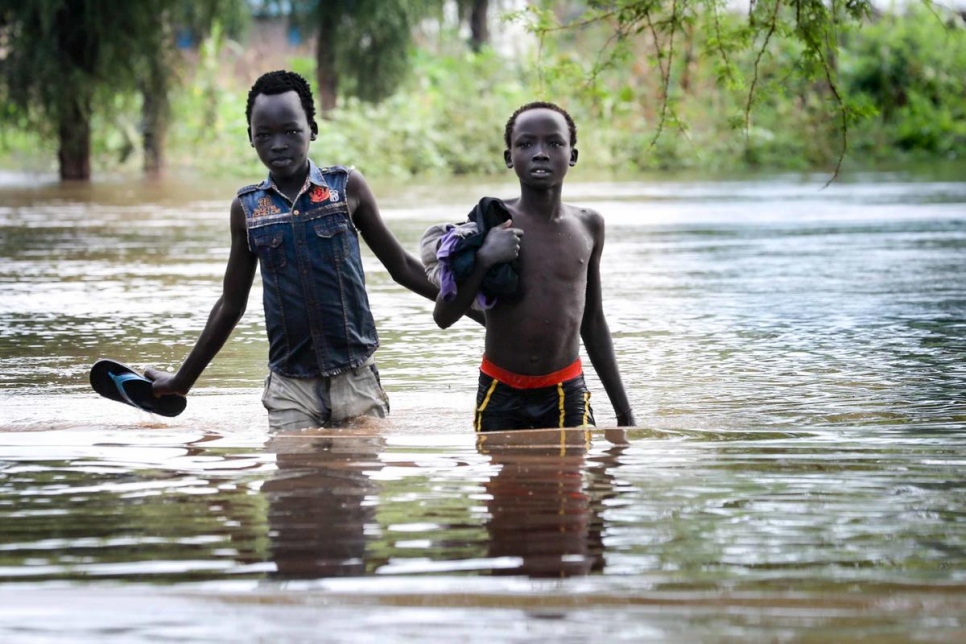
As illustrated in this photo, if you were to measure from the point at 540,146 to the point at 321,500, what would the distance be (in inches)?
52.9

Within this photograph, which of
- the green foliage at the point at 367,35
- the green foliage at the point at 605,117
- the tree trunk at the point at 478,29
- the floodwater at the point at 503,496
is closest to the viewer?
the floodwater at the point at 503,496

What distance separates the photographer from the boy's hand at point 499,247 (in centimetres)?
420

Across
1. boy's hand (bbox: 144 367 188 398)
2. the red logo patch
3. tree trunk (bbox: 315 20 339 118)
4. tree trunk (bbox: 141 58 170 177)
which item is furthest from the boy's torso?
tree trunk (bbox: 315 20 339 118)

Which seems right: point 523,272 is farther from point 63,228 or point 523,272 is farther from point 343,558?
point 63,228

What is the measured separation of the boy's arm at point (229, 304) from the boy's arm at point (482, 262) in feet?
2.15

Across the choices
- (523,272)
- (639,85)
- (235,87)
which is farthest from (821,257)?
(235,87)

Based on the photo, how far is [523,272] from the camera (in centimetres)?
445

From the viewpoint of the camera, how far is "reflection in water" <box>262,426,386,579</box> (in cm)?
306

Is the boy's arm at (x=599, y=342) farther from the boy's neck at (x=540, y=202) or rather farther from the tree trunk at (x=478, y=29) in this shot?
the tree trunk at (x=478, y=29)

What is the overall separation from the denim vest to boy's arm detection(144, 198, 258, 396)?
0.05 m

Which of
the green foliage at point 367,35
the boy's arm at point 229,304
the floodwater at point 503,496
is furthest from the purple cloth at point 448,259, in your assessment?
the green foliage at point 367,35

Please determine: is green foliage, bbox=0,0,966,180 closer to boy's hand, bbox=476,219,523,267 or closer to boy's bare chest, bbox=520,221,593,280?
boy's bare chest, bbox=520,221,593,280

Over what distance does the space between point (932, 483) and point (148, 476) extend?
198 cm

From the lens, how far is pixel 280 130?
4453 millimetres
